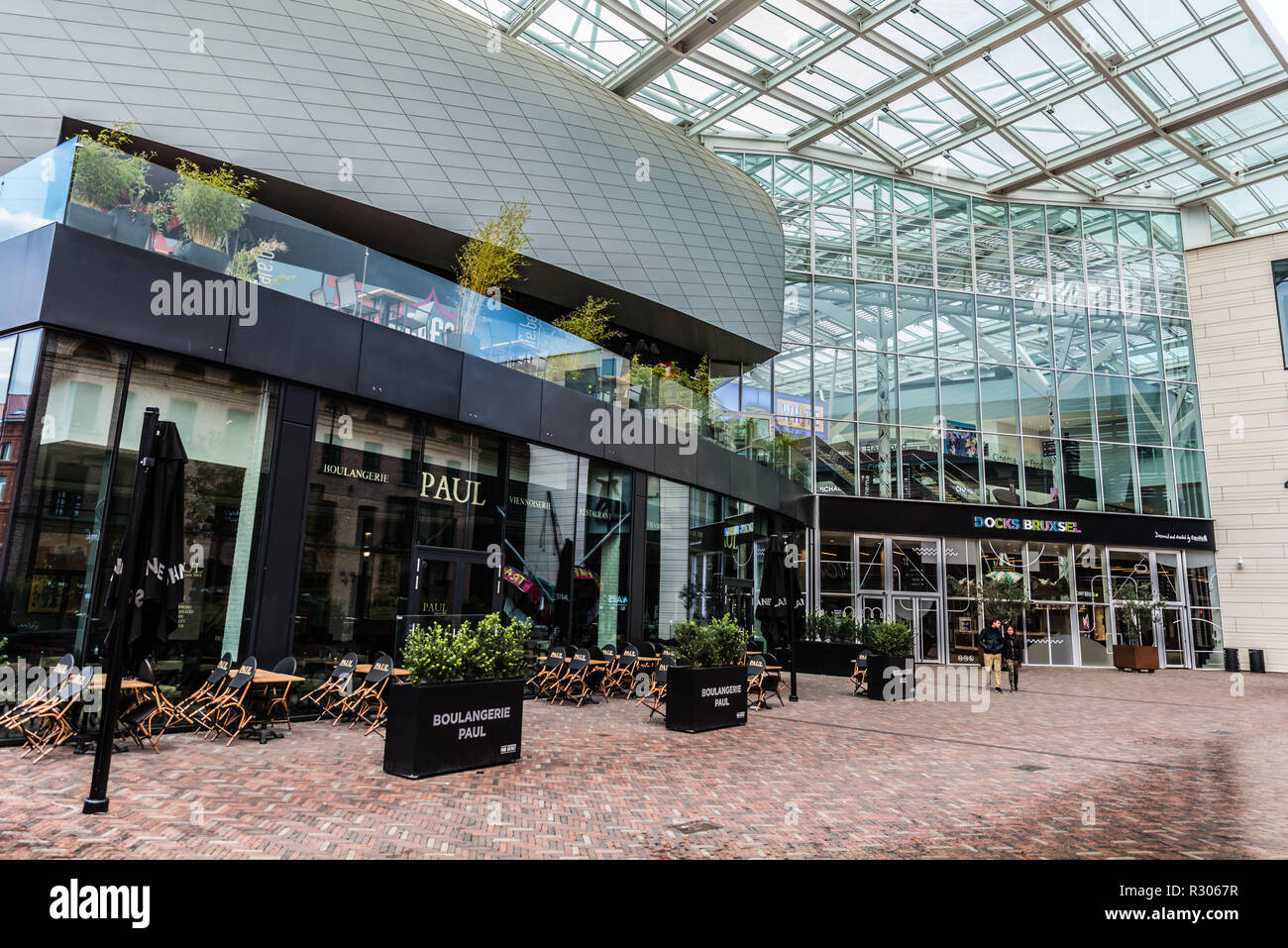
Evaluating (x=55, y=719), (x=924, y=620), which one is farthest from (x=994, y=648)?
(x=55, y=719)

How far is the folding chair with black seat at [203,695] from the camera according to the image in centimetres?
739

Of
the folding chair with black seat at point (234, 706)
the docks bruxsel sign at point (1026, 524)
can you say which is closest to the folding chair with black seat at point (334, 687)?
the folding chair with black seat at point (234, 706)

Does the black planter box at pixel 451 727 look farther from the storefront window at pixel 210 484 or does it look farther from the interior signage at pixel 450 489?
the interior signage at pixel 450 489

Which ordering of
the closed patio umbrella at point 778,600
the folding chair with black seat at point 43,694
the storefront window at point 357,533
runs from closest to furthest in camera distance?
the folding chair with black seat at point 43,694, the storefront window at point 357,533, the closed patio umbrella at point 778,600

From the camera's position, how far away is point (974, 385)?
2581 centimetres

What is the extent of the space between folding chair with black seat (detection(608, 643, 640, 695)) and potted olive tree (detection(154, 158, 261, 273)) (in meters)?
7.59

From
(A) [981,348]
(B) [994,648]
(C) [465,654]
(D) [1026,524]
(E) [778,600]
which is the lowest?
(B) [994,648]

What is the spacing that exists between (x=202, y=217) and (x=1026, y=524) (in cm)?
2417

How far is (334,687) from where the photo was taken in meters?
8.63

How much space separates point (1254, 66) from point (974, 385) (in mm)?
10643

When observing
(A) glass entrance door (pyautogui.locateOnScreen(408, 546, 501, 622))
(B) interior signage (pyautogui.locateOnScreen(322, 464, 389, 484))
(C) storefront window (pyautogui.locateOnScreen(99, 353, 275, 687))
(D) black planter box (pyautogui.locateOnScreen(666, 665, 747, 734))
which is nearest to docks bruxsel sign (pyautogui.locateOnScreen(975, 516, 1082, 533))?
(D) black planter box (pyautogui.locateOnScreen(666, 665, 747, 734))

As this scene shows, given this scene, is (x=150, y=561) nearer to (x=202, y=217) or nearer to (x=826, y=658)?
(x=202, y=217)

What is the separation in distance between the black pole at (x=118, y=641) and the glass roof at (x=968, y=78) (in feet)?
47.3

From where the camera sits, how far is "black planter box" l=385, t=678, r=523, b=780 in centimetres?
627
